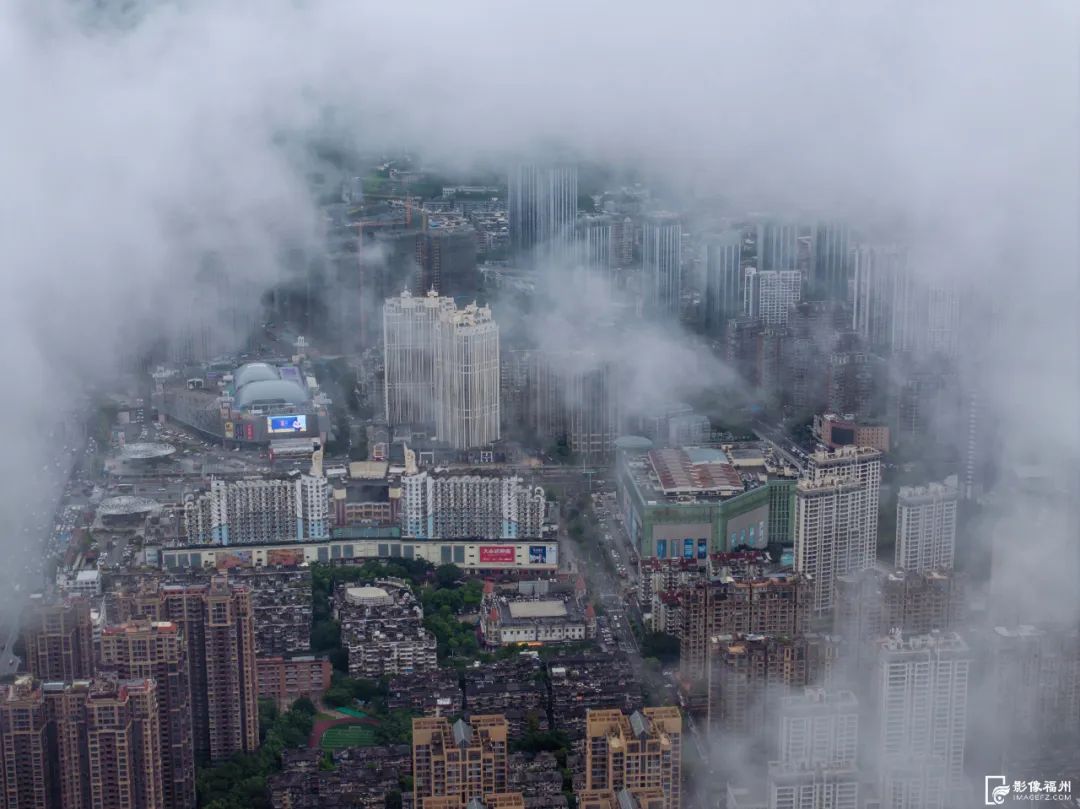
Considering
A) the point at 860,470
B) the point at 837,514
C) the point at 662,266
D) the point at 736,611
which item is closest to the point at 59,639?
the point at 736,611

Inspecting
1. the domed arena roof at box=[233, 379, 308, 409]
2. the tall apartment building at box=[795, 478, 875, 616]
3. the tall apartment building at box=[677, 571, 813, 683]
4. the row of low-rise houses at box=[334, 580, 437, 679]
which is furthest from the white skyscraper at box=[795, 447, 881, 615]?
the domed arena roof at box=[233, 379, 308, 409]

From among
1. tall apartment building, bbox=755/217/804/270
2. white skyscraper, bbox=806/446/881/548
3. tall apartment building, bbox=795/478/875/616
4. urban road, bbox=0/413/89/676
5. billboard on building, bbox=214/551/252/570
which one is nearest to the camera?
urban road, bbox=0/413/89/676

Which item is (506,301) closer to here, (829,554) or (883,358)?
(883,358)

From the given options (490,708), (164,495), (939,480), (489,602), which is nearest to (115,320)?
(164,495)

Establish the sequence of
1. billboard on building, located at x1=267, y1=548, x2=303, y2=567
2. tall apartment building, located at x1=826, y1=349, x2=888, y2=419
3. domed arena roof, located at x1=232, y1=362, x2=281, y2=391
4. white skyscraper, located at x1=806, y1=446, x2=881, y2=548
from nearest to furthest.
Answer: white skyscraper, located at x1=806, y1=446, x2=881, y2=548 → billboard on building, located at x1=267, y1=548, x2=303, y2=567 → tall apartment building, located at x1=826, y1=349, x2=888, y2=419 → domed arena roof, located at x1=232, y1=362, x2=281, y2=391

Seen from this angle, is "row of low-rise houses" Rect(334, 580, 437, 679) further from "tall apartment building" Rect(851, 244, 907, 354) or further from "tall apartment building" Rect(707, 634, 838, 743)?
"tall apartment building" Rect(851, 244, 907, 354)

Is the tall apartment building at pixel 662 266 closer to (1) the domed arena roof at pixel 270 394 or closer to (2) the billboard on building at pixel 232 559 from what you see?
(1) the domed arena roof at pixel 270 394

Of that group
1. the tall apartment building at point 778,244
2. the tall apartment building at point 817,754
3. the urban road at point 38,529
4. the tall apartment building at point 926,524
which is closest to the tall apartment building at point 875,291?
the tall apartment building at point 778,244

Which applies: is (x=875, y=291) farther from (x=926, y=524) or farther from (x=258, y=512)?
(x=258, y=512)
